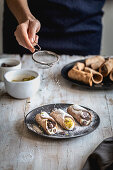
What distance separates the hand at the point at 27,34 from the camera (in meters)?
1.48

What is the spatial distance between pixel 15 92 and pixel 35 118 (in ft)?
0.88

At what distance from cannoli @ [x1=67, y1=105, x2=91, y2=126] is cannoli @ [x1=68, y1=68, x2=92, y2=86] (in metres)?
0.33

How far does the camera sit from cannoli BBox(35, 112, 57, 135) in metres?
1.24

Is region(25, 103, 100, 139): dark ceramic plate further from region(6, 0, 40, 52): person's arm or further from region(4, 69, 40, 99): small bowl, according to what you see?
region(6, 0, 40, 52): person's arm

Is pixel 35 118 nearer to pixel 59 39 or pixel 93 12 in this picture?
pixel 59 39

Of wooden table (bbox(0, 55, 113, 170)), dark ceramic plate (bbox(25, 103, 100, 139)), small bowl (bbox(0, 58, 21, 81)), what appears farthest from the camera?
small bowl (bbox(0, 58, 21, 81))

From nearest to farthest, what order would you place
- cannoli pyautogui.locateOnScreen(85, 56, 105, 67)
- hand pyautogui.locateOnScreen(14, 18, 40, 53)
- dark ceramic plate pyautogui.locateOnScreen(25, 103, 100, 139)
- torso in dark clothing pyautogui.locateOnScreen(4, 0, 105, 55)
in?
1. dark ceramic plate pyautogui.locateOnScreen(25, 103, 100, 139)
2. hand pyautogui.locateOnScreen(14, 18, 40, 53)
3. cannoli pyautogui.locateOnScreen(85, 56, 105, 67)
4. torso in dark clothing pyautogui.locateOnScreen(4, 0, 105, 55)

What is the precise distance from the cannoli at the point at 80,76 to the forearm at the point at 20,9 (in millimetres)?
403

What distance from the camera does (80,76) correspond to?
1.71 metres

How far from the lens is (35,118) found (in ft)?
4.36

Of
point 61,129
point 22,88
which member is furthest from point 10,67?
point 61,129

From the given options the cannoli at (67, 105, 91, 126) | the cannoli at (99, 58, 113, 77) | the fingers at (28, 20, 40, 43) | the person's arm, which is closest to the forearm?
the person's arm

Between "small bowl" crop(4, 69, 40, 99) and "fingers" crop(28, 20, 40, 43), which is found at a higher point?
"fingers" crop(28, 20, 40, 43)

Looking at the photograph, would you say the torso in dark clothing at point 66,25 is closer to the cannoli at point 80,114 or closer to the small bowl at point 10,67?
the small bowl at point 10,67
